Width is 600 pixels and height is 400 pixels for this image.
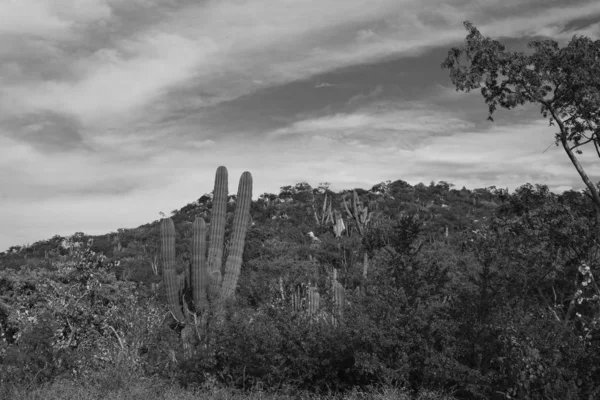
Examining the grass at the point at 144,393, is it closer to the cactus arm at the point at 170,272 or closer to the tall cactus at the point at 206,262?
the tall cactus at the point at 206,262

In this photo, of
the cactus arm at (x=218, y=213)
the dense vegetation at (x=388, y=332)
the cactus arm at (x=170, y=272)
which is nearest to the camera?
the dense vegetation at (x=388, y=332)

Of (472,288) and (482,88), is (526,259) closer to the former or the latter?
(472,288)

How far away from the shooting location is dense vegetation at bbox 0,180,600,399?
7.18 m

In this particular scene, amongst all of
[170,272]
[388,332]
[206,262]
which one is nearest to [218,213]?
[206,262]

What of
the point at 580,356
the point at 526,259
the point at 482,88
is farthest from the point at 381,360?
the point at 482,88

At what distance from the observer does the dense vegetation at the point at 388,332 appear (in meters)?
7.18

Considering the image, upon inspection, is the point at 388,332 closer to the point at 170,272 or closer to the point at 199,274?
the point at 199,274

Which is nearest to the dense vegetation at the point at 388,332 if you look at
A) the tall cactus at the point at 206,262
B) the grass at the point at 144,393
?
the grass at the point at 144,393

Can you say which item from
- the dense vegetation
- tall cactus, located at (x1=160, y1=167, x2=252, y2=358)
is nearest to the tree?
the dense vegetation

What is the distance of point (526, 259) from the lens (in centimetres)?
1062

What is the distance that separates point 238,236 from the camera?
15.4m

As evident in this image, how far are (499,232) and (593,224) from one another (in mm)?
1938

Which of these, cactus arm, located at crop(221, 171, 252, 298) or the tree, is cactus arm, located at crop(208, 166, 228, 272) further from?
the tree

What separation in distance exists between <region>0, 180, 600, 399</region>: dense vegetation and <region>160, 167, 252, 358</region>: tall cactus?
1153 millimetres
